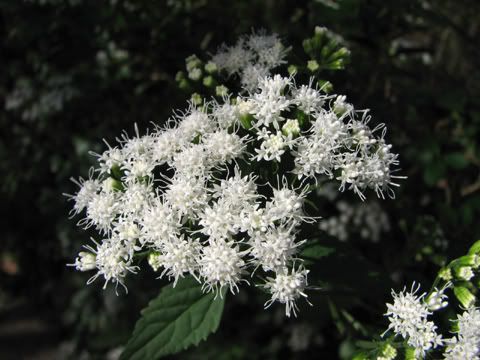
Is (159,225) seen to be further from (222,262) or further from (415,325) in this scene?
(415,325)

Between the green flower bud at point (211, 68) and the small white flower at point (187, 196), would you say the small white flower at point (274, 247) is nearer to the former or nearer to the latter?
the small white flower at point (187, 196)

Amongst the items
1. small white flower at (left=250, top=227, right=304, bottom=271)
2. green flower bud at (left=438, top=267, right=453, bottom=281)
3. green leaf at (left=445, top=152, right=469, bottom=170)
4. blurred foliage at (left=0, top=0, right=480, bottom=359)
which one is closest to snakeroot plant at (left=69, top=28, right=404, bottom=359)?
small white flower at (left=250, top=227, right=304, bottom=271)

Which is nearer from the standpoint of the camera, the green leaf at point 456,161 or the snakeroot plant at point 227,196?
the snakeroot plant at point 227,196

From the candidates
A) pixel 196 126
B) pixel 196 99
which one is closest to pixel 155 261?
pixel 196 126

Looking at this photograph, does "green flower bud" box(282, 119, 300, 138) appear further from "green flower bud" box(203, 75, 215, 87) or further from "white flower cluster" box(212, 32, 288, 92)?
"green flower bud" box(203, 75, 215, 87)

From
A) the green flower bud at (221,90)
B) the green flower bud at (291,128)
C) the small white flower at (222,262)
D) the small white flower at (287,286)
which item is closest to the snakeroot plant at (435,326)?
the small white flower at (287,286)

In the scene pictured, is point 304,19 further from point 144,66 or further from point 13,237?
point 13,237

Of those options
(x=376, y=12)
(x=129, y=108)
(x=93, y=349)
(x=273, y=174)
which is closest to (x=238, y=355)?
(x=93, y=349)
